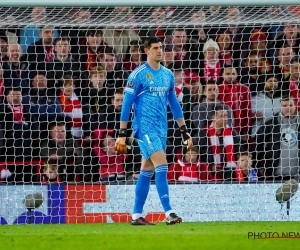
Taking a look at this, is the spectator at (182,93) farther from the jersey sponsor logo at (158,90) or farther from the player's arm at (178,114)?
the jersey sponsor logo at (158,90)

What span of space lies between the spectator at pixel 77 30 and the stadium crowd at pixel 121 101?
4cm

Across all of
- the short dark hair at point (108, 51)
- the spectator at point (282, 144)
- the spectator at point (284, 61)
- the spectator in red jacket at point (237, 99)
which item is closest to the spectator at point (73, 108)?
the short dark hair at point (108, 51)

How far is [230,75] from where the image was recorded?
1257 centimetres

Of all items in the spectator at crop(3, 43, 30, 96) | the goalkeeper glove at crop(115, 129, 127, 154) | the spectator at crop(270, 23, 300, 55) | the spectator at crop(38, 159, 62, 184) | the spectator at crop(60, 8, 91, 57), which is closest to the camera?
the goalkeeper glove at crop(115, 129, 127, 154)

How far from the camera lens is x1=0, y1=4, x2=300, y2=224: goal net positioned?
11.6 m

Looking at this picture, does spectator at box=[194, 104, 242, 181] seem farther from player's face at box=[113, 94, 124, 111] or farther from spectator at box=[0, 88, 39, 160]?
spectator at box=[0, 88, 39, 160]

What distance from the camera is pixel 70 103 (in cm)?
1240

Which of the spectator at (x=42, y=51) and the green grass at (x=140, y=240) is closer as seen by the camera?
the green grass at (x=140, y=240)

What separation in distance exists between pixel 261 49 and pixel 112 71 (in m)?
2.09

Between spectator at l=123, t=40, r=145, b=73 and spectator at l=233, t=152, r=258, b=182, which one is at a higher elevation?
spectator at l=123, t=40, r=145, b=73

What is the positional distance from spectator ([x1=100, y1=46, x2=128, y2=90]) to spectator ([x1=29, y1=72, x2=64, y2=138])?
0.80 m

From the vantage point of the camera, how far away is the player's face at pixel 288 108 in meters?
12.1

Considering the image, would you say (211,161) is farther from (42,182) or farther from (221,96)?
(42,182)

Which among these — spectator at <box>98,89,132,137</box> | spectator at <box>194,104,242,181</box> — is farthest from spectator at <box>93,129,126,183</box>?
spectator at <box>194,104,242,181</box>
